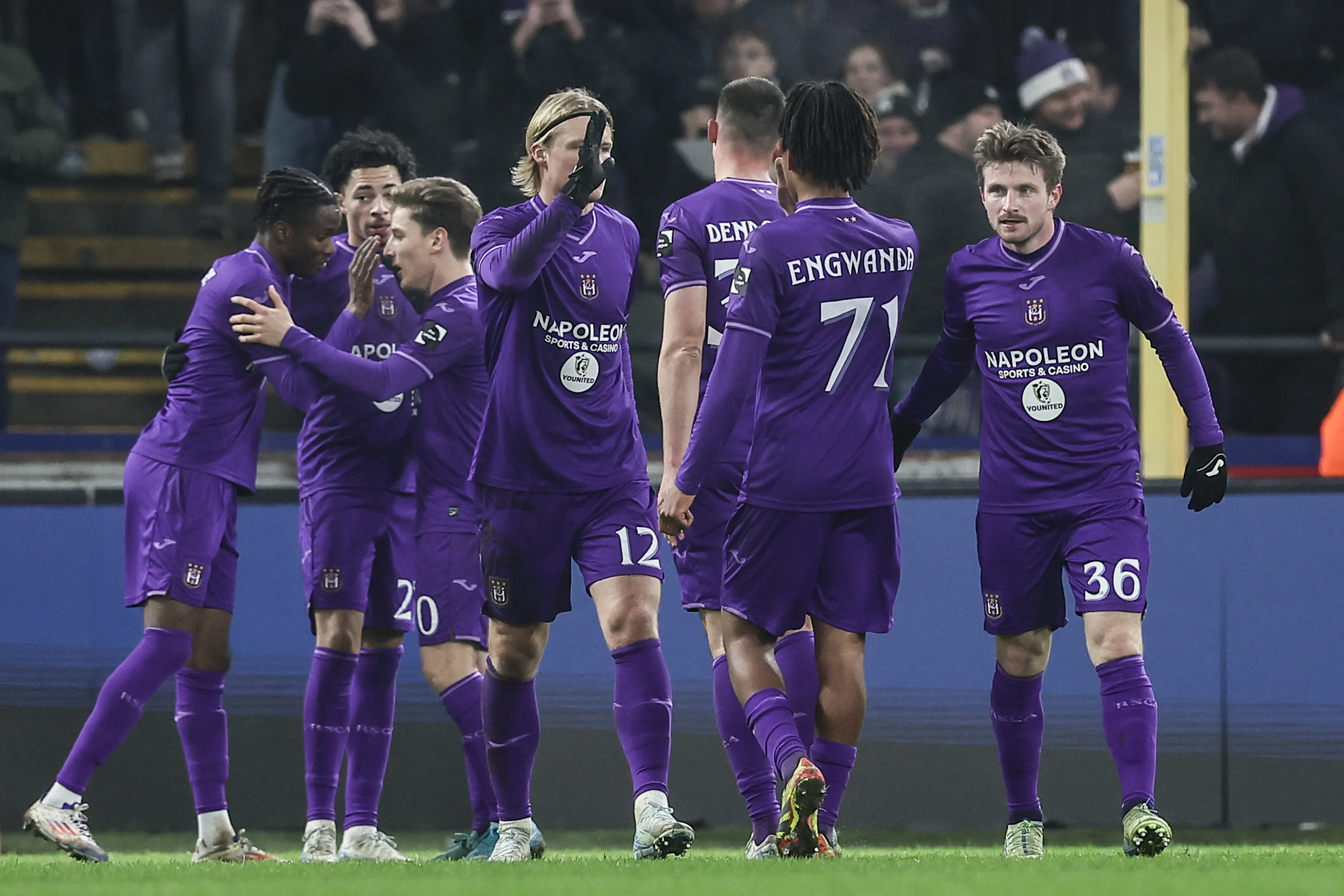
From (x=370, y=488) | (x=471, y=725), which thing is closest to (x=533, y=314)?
(x=370, y=488)

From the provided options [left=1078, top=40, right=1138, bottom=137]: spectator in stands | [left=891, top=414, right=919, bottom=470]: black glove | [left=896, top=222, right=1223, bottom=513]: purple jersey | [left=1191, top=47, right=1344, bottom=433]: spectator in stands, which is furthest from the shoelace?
[left=1078, top=40, right=1138, bottom=137]: spectator in stands

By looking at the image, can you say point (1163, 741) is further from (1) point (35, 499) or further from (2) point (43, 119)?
(2) point (43, 119)

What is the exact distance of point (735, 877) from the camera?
371cm

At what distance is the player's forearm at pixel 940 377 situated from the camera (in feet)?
16.4

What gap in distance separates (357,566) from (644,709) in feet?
4.29

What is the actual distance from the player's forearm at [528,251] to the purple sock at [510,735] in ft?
3.38

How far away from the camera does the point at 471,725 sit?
556cm

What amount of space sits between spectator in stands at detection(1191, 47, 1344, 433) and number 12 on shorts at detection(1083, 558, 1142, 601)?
3.68 metres

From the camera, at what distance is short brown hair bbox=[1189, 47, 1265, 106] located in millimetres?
8336

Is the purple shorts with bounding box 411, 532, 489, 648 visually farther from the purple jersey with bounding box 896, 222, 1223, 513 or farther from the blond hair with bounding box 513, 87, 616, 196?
the purple jersey with bounding box 896, 222, 1223, 513

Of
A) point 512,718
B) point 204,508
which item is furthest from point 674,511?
point 204,508

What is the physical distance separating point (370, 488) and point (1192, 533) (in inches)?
116

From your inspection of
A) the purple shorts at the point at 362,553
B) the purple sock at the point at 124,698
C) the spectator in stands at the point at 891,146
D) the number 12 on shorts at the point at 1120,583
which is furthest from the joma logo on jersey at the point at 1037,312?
the spectator in stands at the point at 891,146

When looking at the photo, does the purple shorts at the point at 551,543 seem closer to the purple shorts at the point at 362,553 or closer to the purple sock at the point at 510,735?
the purple sock at the point at 510,735
